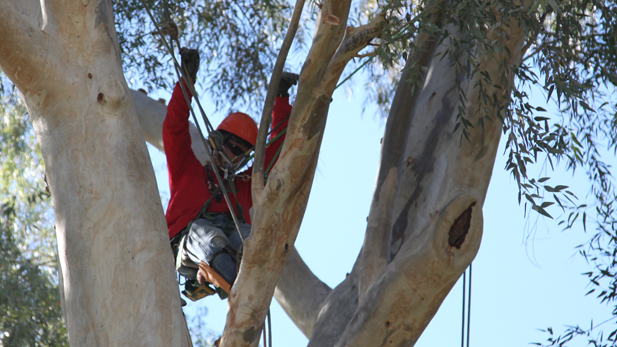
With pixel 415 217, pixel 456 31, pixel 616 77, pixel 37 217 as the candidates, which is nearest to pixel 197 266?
pixel 415 217

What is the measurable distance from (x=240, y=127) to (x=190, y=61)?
687 millimetres

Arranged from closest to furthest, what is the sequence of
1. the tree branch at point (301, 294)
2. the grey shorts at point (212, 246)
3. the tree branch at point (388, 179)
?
the tree branch at point (388, 179) → the grey shorts at point (212, 246) → the tree branch at point (301, 294)

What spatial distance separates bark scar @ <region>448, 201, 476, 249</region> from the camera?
7.27 feet

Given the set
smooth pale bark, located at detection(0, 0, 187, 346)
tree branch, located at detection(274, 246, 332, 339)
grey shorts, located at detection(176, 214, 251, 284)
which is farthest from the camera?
tree branch, located at detection(274, 246, 332, 339)

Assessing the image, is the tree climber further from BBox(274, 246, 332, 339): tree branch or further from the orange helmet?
BBox(274, 246, 332, 339): tree branch

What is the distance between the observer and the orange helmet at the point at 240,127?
11.4 feet

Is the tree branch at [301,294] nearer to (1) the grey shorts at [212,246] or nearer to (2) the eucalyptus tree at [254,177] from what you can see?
(1) the grey shorts at [212,246]

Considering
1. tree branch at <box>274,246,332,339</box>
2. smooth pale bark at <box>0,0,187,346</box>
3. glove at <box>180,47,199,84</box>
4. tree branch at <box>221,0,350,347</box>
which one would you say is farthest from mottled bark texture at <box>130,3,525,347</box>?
tree branch at <box>274,246,332,339</box>

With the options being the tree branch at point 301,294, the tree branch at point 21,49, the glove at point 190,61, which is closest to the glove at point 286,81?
the glove at point 190,61

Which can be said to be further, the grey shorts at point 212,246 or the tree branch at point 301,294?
the tree branch at point 301,294

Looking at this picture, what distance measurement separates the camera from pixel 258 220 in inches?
84.4

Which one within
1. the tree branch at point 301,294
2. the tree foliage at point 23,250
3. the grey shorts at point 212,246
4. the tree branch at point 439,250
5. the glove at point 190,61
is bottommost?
the tree branch at point 439,250

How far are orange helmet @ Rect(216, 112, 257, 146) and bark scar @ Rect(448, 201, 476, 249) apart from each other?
1.53 m

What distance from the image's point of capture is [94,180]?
83.6 inches
